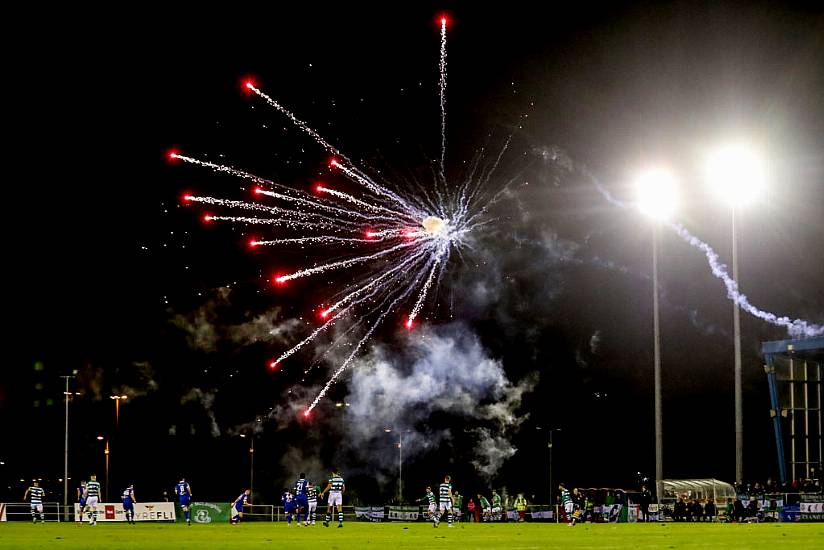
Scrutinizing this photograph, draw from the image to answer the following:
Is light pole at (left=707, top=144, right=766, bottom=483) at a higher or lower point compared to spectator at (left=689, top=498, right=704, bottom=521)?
higher

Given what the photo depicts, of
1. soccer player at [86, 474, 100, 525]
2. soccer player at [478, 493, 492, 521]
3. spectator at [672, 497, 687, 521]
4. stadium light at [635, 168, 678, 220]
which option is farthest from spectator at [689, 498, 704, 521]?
soccer player at [86, 474, 100, 525]

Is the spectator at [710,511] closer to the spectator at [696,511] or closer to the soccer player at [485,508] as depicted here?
the spectator at [696,511]

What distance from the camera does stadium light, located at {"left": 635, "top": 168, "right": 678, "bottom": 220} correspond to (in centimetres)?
4797

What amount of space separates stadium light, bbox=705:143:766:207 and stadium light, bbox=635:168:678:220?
211cm

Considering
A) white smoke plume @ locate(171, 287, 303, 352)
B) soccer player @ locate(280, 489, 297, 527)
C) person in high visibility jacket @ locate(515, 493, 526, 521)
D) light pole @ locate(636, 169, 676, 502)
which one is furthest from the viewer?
white smoke plume @ locate(171, 287, 303, 352)

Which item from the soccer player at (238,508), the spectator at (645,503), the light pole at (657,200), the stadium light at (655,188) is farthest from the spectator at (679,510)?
the soccer player at (238,508)

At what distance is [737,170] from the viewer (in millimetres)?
48094

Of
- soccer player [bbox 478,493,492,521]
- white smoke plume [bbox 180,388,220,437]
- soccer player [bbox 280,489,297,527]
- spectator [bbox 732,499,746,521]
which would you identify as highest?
white smoke plume [bbox 180,388,220,437]

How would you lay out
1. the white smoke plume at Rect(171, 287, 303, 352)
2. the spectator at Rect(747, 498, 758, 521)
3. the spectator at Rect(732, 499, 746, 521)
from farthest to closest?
the white smoke plume at Rect(171, 287, 303, 352) → the spectator at Rect(747, 498, 758, 521) → the spectator at Rect(732, 499, 746, 521)

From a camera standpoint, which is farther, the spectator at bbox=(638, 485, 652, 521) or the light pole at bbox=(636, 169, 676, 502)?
the spectator at bbox=(638, 485, 652, 521)

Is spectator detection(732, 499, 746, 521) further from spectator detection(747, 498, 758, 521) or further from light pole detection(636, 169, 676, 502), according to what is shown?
light pole detection(636, 169, 676, 502)

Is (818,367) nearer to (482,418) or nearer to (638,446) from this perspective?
(638,446)

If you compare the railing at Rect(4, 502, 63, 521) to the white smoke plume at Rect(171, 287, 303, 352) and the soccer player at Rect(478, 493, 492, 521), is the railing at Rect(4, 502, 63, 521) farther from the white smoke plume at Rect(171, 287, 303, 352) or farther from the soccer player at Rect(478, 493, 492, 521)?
the white smoke plume at Rect(171, 287, 303, 352)

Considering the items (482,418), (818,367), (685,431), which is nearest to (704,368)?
(685,431)
